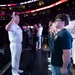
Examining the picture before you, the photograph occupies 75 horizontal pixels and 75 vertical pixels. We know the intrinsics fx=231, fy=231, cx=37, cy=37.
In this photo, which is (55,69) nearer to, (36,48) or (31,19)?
(36,48)

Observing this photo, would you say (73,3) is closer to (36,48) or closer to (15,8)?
(15,8)

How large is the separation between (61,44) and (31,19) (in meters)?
25.0

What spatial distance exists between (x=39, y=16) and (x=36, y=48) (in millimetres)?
16435

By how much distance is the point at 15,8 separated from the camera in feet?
94.8

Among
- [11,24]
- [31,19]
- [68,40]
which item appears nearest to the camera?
[68,40]

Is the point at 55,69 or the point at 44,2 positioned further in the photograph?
the point at 44,2

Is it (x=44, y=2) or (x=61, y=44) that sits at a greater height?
(x=44, y=2)

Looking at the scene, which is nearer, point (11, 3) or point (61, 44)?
point (61, 44)

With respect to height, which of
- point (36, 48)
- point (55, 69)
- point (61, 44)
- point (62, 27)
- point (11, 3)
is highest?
point (11, 3)

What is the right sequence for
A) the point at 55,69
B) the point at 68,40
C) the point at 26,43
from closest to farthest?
the point at 68,40
the point at 55,69
the point at 26,43

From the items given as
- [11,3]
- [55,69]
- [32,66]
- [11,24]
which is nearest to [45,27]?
[11,3]

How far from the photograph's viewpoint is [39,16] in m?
29.2

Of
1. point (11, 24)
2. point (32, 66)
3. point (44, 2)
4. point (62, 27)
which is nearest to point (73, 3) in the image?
point (44, 2)

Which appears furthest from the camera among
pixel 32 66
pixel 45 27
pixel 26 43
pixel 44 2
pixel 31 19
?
pixel 44 2
